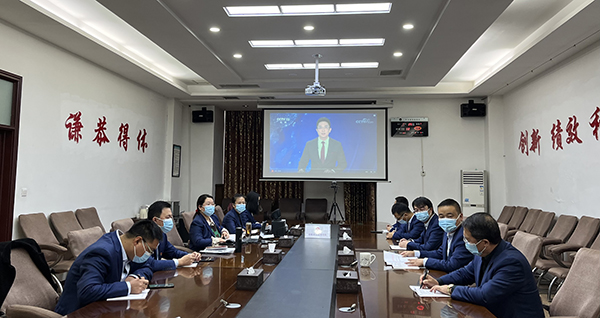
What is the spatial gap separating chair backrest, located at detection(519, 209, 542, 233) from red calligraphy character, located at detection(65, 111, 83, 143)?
23.0 ft

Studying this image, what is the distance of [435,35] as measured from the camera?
4.52m

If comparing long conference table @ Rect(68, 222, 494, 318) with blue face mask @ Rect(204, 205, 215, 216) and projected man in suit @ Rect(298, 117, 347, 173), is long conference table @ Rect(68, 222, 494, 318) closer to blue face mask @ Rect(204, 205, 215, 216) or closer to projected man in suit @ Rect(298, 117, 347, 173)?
blue face mask @ Rect(204, 205, 215, 216)

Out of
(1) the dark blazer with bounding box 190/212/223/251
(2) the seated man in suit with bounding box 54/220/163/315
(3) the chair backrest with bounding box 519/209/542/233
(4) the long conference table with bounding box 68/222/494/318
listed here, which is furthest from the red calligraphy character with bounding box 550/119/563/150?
(2) the seated man in suit with bounding box 54/220/163/315

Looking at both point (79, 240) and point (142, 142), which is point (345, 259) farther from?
point (142, 142)

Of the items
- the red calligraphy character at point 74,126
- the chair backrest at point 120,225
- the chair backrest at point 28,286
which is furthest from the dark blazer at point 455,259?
the red calligraphy character at point 74,126

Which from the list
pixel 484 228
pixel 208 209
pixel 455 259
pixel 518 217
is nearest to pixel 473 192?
pixel 518 217

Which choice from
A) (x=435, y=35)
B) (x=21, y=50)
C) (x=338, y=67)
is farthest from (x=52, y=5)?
(x=435, y=35)

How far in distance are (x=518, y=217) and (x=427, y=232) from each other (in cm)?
364

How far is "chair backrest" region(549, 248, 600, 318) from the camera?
190cm

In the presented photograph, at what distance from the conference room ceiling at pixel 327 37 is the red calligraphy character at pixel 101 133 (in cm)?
88

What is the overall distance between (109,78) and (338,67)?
376cm

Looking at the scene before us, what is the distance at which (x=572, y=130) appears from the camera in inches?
210

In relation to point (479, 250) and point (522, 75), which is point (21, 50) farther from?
point (522, 75)

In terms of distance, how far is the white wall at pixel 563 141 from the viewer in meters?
4.93
